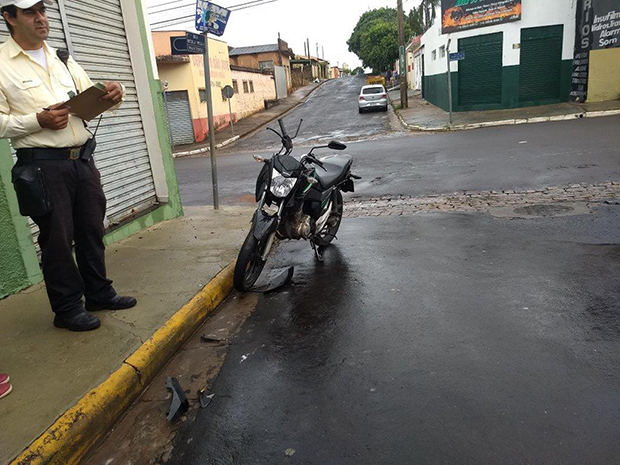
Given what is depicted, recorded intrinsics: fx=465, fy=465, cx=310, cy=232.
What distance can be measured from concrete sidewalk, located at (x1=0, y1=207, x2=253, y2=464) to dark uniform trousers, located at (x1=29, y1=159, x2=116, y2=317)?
1.02 feet

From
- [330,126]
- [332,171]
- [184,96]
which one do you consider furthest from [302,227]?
[184,96]

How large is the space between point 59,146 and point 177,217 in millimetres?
4055

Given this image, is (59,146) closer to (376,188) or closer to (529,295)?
(529,295)

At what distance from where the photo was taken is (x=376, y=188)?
28.4 feet

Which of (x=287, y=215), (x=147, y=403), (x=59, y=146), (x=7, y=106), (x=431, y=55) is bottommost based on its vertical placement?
(x=147, y=403)

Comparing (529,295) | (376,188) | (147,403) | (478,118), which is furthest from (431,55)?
(147,403)

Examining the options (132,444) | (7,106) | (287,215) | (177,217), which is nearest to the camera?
(132,444)

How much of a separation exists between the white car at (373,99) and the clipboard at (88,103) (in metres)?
24.8

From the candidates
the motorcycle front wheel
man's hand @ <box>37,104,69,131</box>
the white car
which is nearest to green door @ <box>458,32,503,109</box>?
the white car

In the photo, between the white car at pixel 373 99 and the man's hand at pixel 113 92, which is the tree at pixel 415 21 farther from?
the man's hand at pixel 113 92

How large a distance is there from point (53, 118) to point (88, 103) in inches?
9.4

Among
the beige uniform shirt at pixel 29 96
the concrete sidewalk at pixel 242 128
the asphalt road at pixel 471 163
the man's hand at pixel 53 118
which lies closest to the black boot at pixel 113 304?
the beige uniform shirt at pixel 29 96

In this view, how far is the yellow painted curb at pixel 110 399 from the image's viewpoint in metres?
2.32

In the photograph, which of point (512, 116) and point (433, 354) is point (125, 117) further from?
point (512, 116)
